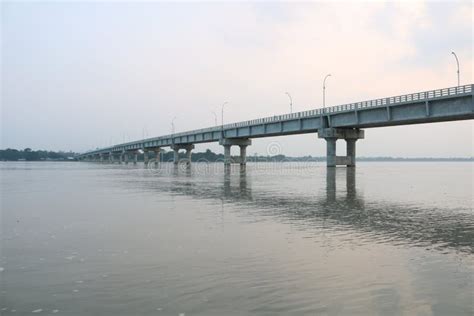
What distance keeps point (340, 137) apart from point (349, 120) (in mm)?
7079

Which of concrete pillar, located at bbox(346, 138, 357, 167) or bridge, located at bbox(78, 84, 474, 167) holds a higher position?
bridge, located at bbox(78, 84, 474, 167)

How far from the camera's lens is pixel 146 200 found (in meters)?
25.9

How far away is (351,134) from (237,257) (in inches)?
2970

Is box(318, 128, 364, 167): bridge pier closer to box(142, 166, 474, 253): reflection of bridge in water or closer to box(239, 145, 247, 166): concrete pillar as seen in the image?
box(239, 145, 247, 166): concrete pillar

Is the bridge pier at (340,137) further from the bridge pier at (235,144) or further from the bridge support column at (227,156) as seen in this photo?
the bridge support column at (227,156)

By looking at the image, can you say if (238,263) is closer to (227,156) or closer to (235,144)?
(227,156)

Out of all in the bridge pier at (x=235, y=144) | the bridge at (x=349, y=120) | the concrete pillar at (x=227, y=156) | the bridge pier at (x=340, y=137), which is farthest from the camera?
the concrete pillar at (x=227, y=156)

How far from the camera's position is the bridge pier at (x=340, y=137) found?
260 feet

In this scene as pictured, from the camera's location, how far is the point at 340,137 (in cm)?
8062

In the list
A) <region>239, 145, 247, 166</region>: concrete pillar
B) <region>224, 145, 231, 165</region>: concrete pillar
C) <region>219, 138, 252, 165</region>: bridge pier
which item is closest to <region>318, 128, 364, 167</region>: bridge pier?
<region>219, 138, 252, 165</region>: bridge pier

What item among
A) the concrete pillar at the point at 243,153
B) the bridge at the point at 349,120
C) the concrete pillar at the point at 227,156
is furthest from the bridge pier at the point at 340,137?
the concrete pillar at the point at 227,156

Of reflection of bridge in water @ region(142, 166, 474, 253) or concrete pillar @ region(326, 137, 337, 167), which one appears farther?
concrete pillar @ region(326, 137, 337, 167)

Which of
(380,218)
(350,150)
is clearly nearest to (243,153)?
(350,150)

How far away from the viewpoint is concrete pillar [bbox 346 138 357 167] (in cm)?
8471
